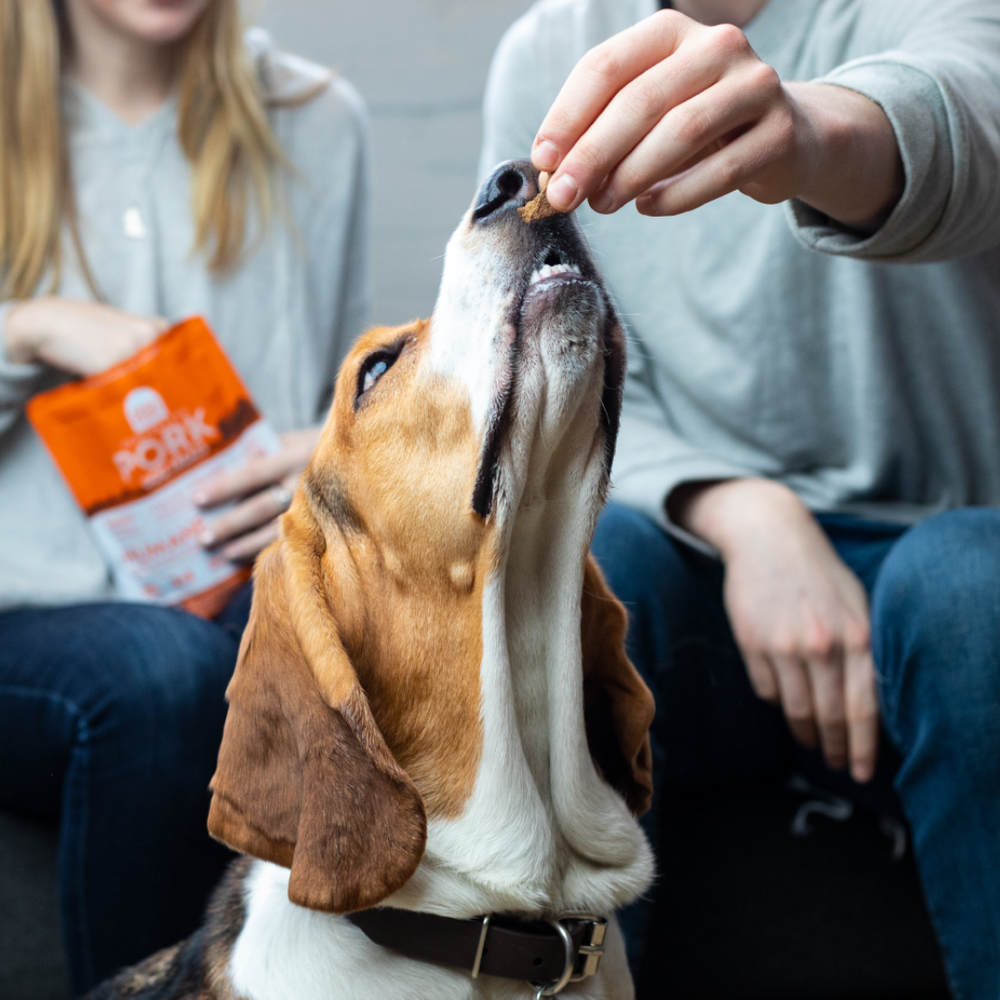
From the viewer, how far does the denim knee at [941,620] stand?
1233 millimetres

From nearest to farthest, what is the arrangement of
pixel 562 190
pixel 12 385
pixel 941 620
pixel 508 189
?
pixel 562 190 < pixel 508 189 < pixel 941 620 < pixel 12 385

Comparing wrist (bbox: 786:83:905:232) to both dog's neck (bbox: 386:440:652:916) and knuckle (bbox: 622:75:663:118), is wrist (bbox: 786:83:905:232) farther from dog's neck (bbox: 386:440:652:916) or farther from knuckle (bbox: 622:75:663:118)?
dog's neck (bbox: 386:440:652:916)

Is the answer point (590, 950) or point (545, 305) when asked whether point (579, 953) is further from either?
point (545, 305)

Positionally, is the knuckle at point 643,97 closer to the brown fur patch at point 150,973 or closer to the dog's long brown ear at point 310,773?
the dog's long brown ear at point 310,773

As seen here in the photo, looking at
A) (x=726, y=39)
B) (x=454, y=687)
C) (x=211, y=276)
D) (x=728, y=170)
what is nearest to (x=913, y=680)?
(x=454, y=687)

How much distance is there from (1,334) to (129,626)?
64 centimetres

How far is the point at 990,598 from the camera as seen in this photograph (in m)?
1.24

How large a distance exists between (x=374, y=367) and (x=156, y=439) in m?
0.53

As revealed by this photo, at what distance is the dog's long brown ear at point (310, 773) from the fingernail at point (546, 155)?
0.49m

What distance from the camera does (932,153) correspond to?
1.09 m

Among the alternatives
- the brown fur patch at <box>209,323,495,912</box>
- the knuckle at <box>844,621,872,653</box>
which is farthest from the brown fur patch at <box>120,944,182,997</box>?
the knuckle at <box>844,621,872,653</box>

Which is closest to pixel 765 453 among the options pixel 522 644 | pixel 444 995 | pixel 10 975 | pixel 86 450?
pixel 522 644

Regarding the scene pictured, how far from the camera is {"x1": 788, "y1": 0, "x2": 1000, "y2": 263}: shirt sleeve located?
1081 millimetres

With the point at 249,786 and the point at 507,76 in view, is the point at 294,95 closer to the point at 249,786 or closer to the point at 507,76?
the point at 507,76
